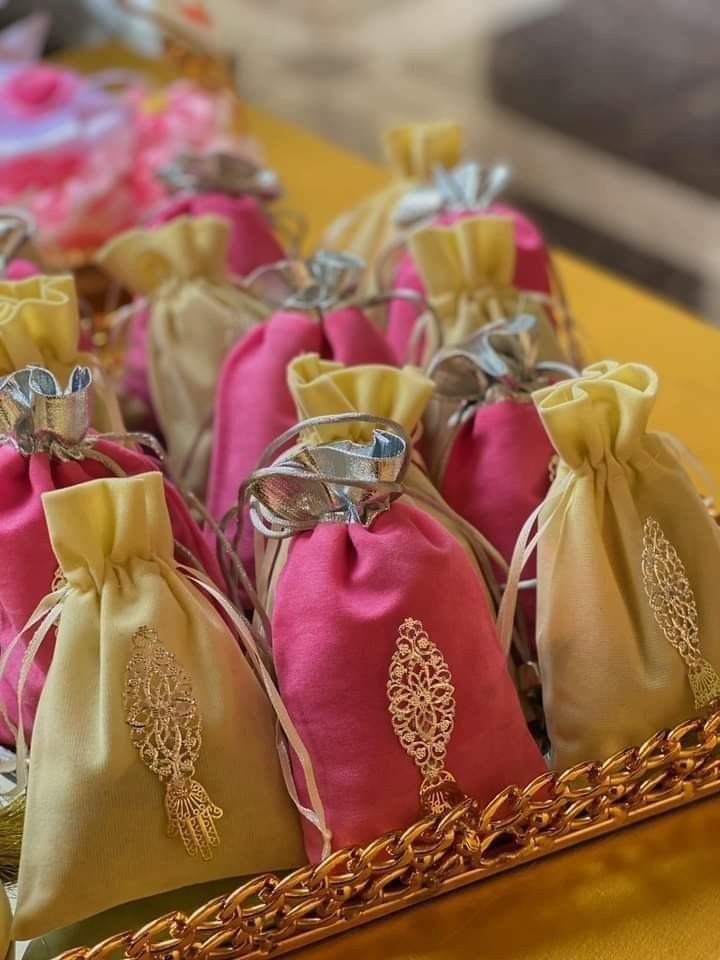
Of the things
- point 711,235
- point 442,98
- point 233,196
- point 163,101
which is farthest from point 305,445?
point 442,98

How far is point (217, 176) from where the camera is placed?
1.22m

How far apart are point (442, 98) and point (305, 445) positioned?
2563 millimetres

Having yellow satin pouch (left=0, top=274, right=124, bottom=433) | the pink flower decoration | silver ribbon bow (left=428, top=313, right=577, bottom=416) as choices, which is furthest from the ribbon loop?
the pink flower decoration

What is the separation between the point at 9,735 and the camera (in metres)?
0.77

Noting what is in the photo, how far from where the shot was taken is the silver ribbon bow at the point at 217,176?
122cm

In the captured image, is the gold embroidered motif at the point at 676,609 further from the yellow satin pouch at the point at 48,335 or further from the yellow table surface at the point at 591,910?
the yellow satin pouch at the point at 48,335

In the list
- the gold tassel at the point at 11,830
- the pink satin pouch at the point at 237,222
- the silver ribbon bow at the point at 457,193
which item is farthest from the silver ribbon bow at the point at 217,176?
the gold tassel at the point at 11,830

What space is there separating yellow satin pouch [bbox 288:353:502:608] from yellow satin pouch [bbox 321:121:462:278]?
44 cm

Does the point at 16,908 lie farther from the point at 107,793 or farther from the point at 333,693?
the point at 333,693

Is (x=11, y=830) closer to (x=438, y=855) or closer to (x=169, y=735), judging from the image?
(x=169, y=735)

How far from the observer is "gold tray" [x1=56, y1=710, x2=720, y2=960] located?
25.4 inches

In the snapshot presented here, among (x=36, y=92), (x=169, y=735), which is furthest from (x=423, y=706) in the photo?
(x=36, y=92)

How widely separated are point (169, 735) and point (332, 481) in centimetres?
16

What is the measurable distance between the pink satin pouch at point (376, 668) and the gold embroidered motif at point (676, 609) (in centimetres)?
10
